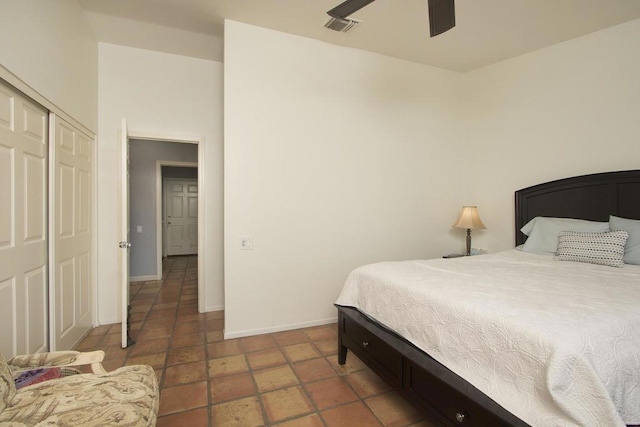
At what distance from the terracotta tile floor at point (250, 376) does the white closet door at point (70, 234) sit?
1.11 feet

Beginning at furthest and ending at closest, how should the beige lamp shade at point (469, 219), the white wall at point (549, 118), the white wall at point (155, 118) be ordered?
the beige lamp shade at point (469, 219) < the white wall at point (155, 118) < the white wall at point (549, 118)

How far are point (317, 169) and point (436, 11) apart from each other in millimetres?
1793

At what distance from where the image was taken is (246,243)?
2979 millimetres

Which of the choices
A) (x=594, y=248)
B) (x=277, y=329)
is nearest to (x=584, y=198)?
(x=594, y=248)

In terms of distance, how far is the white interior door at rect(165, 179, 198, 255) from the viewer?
783 cm

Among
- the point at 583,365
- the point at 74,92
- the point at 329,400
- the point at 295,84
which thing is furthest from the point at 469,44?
the point at 74,92

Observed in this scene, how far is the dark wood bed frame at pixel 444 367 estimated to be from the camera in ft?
4.48

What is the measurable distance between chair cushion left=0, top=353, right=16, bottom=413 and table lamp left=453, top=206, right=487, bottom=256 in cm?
382

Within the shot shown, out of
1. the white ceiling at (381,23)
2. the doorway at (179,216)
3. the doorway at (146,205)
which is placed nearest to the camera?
the white ceiling at (381,23)

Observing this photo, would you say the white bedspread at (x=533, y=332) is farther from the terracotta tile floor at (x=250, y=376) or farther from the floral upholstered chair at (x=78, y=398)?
the floral upholstered chair at (x=78, y=398)

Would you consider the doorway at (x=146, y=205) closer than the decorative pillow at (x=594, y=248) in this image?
No

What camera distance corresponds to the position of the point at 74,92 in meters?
2.67

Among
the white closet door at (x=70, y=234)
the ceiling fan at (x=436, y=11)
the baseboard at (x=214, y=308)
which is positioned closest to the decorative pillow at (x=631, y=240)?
the ceiling fan at (x=436, y=11)

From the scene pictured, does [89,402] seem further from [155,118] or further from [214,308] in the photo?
[155,118]
